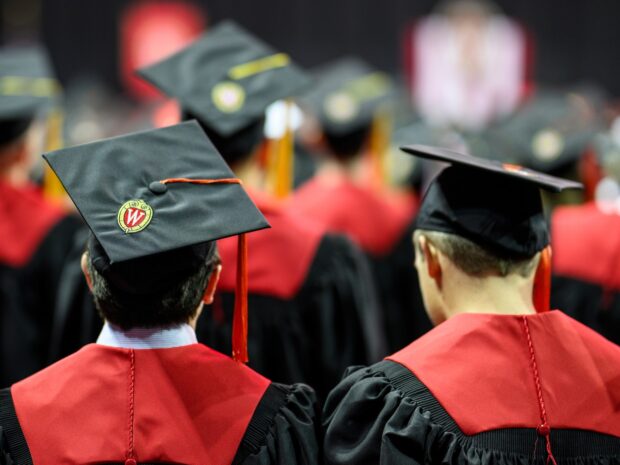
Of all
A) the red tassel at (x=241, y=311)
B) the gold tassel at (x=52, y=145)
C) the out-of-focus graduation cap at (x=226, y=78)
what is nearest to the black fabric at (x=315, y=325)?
the out-of-focus graduation cap at (x=226, y=78)

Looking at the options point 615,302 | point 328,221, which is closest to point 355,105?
point 328,221

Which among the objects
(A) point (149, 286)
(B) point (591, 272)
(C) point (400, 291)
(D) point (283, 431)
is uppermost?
(A) point (149, 286)

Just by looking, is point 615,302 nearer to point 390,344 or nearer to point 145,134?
point 390,344

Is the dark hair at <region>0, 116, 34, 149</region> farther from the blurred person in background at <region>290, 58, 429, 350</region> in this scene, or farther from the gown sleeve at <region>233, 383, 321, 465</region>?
the gown sleeve at <region>233, 383, 321, 465</region>

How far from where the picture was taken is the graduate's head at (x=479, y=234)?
2.32 m

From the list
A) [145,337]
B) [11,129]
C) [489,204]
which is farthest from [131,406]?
[11,129]

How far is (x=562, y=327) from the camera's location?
231 cm

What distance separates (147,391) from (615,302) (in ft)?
8.08

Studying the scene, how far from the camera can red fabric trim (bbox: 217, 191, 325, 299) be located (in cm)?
320

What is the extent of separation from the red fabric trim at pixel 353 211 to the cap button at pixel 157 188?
99.8 inches

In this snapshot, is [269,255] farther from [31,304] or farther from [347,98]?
[347,98]

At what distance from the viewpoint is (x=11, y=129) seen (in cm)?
411

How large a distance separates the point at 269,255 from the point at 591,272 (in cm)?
151

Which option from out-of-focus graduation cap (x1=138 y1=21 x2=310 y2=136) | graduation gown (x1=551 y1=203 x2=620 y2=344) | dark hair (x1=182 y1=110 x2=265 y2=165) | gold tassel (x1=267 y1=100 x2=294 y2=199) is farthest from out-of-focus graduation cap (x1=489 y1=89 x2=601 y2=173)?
dark hair (x1=182 y1=110 x2=265 y2=165)
